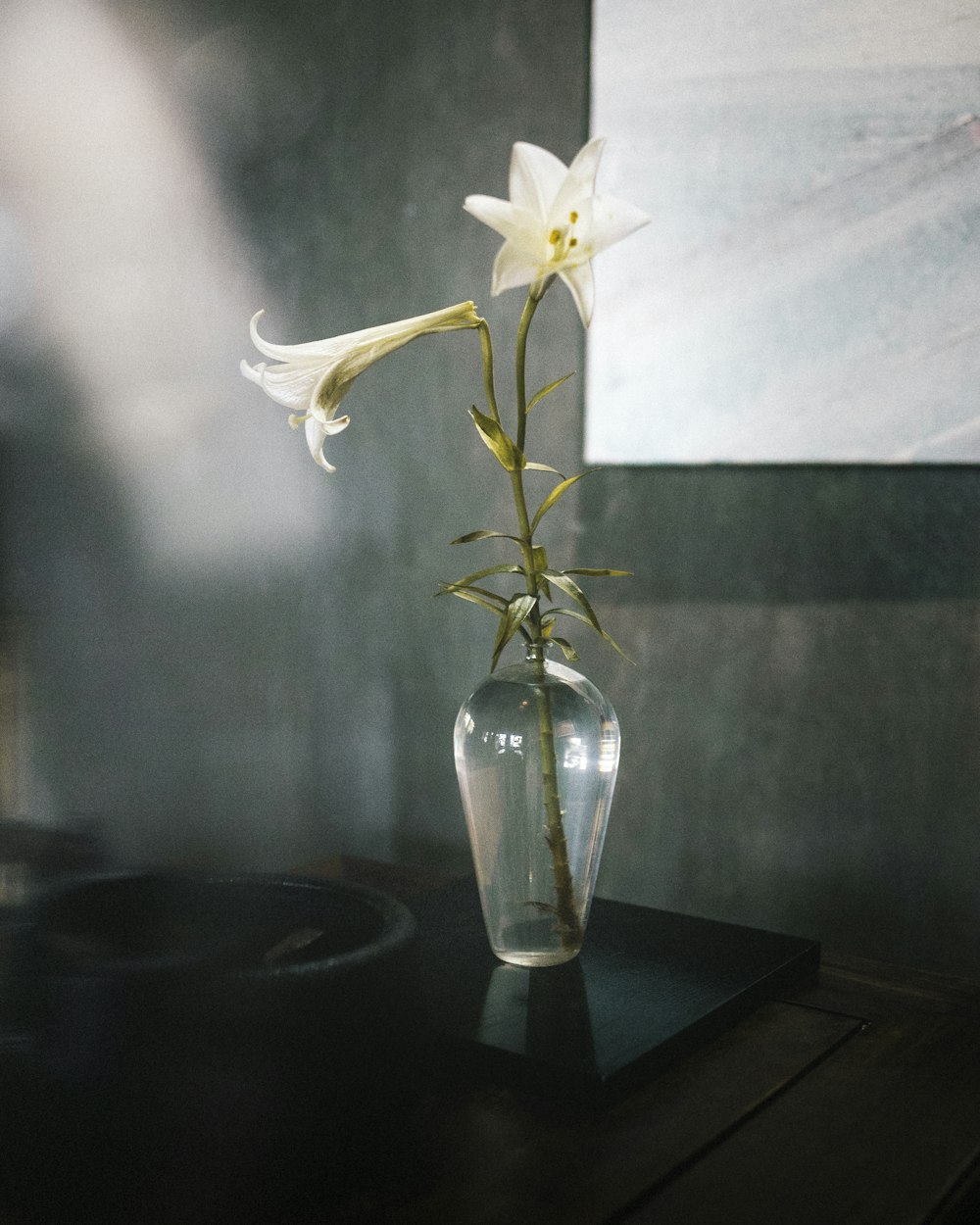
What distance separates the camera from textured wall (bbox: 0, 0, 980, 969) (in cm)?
88

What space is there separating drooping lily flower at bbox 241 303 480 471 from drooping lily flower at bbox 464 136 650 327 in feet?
0.25

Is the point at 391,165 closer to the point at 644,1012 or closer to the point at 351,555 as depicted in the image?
the point at 351,555

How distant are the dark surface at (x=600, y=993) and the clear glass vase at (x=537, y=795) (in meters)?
0.05

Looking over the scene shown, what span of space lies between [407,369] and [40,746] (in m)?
1.04

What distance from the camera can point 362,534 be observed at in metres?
1.71

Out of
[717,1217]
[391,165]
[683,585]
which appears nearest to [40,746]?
[717,1217]

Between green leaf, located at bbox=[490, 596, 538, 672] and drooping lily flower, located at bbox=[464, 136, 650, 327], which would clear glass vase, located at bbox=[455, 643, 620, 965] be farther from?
drooping lily flower, located at bbox=[464, 136, 650, 327]

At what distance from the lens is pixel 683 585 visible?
164cm

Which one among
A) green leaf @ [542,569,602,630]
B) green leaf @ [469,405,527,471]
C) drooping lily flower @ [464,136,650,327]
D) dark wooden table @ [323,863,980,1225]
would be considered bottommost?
dark wooden table @ [323,863,980,1225]

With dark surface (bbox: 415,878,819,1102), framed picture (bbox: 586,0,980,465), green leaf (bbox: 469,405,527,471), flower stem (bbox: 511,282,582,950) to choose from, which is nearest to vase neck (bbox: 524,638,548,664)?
flower stem (bbox: 511,282,582,950)

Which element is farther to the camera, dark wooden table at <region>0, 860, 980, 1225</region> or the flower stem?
the flower stem

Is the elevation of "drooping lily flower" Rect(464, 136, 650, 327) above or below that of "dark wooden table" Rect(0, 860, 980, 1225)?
above

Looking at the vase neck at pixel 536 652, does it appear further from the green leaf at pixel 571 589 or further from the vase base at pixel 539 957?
the vase base at pixel 539 957

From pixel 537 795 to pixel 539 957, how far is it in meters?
0.15
